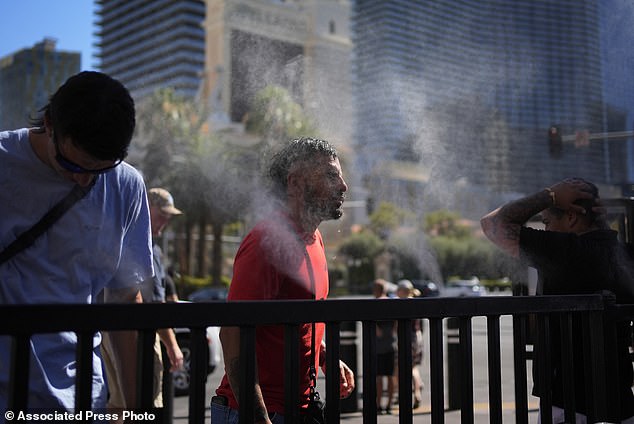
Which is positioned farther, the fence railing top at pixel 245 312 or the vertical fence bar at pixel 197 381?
the vertical fence bar at pixel 197 381

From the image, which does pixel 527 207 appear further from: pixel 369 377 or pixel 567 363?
pixel 369 377

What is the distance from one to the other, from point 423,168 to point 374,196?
187 cm

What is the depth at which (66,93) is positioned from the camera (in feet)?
5.78

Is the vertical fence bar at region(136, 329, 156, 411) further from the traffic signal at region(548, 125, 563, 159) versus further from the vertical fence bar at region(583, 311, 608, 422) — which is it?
the traffic signal at region(548, 125, 563, 159)

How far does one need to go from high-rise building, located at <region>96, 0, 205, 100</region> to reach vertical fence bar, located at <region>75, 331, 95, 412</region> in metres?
4.64

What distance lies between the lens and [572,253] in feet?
9.64

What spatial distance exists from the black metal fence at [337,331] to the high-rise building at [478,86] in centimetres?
165

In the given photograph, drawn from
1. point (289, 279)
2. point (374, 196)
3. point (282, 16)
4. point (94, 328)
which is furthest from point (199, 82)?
point (94, 328)

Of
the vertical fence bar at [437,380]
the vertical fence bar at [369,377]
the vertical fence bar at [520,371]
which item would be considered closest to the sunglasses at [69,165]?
the vertical fence bar at [369,377]

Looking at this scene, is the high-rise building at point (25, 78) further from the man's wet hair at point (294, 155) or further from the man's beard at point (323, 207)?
the man's beard at point (323, 207)

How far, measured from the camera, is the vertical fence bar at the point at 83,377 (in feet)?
5.20

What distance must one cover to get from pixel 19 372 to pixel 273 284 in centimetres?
97

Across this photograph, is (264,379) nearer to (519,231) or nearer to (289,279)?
(289,279)

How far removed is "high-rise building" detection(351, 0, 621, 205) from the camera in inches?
161
